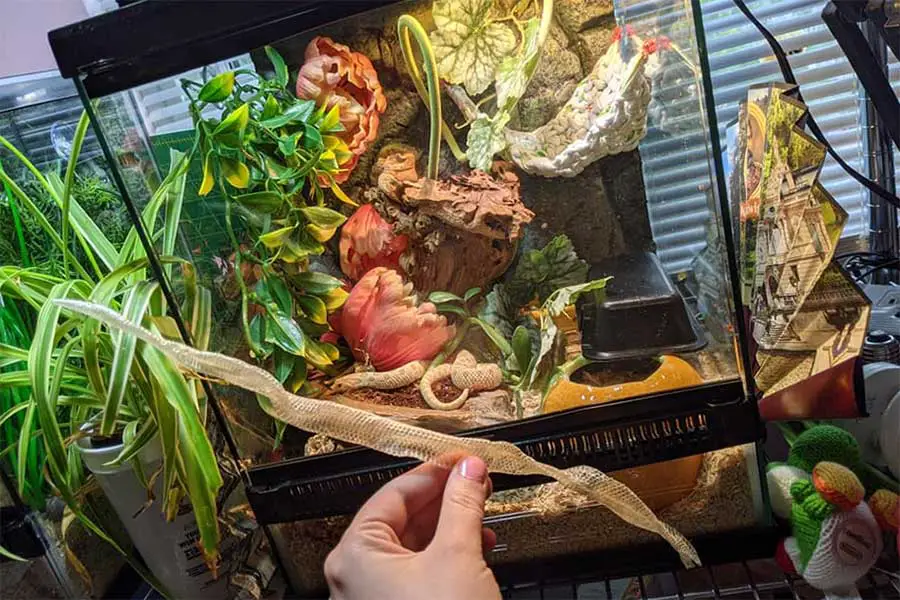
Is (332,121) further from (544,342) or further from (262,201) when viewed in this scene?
(544,342)

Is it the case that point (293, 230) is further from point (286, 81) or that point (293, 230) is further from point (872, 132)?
point (872, 132)

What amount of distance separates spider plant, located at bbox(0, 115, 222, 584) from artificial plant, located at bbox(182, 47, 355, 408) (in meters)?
0.06

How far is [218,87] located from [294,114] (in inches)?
3.3

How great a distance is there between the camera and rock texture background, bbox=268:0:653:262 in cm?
73

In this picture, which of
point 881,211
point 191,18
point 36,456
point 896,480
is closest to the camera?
point 191,18

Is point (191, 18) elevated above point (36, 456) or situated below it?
above

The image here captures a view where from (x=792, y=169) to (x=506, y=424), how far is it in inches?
16.3

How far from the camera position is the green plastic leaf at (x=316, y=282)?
32.8 inches

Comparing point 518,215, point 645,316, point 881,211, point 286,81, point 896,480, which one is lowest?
point 896,480

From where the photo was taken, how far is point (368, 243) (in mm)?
813

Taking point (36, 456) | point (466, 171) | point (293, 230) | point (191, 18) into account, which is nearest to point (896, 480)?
point (466, 171)

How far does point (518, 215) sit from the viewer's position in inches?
30.4

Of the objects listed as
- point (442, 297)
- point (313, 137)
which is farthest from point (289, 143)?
point (442, 297)

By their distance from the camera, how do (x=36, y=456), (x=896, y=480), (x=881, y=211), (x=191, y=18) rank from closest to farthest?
1. (x=191, y=18)
2. (x=896, y=480)
3. (x=36, y=456)
4. (x=881, y=211)
